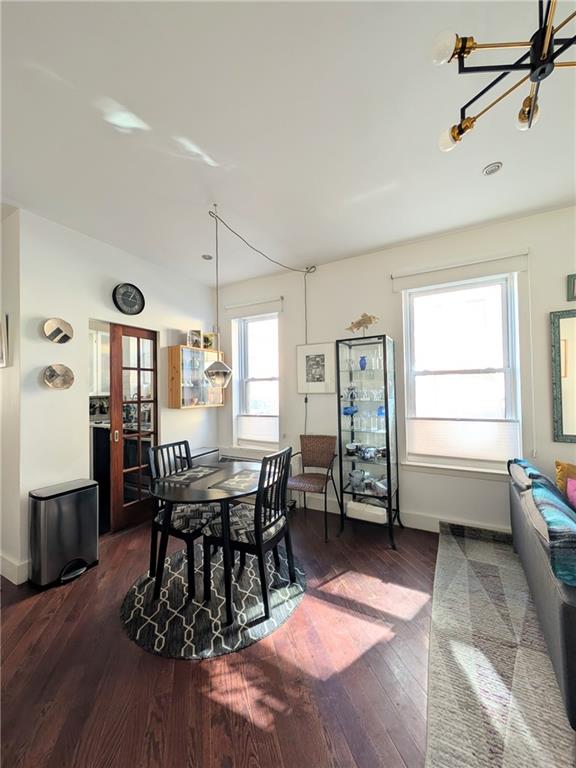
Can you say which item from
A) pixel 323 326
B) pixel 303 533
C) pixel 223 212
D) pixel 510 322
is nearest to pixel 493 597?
pixel 303 533

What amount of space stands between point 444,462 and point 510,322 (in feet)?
5.04

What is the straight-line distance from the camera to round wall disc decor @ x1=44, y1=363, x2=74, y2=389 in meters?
2.64

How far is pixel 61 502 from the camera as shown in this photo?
2475 mm

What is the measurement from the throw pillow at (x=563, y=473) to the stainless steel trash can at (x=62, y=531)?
12.7 feet

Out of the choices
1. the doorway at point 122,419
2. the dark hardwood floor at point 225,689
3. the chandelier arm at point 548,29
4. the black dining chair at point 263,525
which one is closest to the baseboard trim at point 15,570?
the dark hardwood floor at point 225,689

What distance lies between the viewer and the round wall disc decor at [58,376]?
264cm

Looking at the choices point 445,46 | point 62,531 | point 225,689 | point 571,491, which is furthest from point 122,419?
point 571,491

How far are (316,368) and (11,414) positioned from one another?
9.89 feet

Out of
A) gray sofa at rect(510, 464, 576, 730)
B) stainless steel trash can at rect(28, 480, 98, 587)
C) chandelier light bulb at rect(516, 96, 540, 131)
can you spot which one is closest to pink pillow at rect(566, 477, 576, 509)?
gray sofa at rect(510, 464, 576, 730)

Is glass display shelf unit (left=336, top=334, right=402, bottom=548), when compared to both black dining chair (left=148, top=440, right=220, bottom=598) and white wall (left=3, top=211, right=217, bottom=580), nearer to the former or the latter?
black dining chair (left=148, top=440, right=220, bottom=598)

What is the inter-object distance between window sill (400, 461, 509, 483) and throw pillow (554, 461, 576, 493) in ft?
1.38

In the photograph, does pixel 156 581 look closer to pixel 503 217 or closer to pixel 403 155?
pixel 403 155

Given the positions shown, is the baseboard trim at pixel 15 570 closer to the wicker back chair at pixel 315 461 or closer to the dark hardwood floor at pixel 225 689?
the dark hardwood floor at pixel 225 689

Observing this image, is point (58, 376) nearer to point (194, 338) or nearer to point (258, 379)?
point (194, 338)
